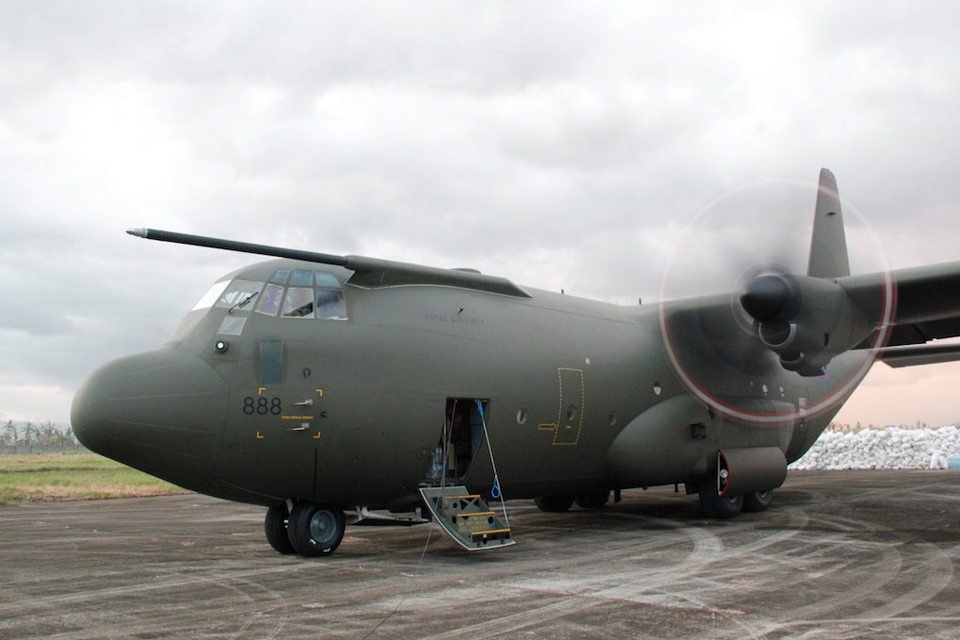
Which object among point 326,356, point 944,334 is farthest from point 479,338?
point 944,334

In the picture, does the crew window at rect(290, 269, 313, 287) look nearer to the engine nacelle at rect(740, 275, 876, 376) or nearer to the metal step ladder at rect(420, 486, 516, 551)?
the metal step ladder at rect(420, 486, 516, 551)

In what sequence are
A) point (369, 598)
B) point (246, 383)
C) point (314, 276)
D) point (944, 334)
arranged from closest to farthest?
1. point (369, 598)
2. point (246, 383)
3. point (314, 276)
4. point (944, 334)

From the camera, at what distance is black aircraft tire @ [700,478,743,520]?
14.7 meters

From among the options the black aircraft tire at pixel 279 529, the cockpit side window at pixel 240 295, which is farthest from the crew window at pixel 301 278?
the black aircraft tire at pixel 279 529

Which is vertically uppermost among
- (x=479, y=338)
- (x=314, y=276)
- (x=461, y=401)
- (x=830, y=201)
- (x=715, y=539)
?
(x=830, y=201)

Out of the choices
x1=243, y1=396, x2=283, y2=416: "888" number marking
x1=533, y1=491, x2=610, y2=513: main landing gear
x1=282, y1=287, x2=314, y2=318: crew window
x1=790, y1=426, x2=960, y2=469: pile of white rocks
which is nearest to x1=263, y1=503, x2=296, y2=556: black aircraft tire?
x1=243, y1=396, x2=283, y2=416: "888" number marking

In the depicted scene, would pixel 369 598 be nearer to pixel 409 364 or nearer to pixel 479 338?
pixel 409 364

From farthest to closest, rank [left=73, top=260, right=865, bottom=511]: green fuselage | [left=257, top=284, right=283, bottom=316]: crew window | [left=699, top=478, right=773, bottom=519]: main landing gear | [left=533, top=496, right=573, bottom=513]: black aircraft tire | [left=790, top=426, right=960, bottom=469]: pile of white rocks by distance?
[left=790, top=426, right=960, bottom=469]: pile of white rocks < [left=533, top=496, right=573, bottom=513]: black aircraft tire < [left=699, top=478, right=773, bottom=519]: main landing gear < [left=257, top=284, right=283, bottom=316]: crew window < [left=73, top=260, right=865, bottom=511]: green fuselage

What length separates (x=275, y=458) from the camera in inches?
373

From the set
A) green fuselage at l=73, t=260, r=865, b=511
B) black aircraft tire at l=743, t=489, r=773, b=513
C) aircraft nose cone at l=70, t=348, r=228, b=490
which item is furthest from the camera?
black aircraft tire at l=743, t=489, r=773, b=513

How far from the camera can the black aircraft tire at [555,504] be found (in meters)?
16.4

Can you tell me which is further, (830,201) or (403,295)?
(830,201)

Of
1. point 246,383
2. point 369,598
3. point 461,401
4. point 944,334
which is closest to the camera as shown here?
point 369,598

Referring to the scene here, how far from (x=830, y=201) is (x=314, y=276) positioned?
424 inches
